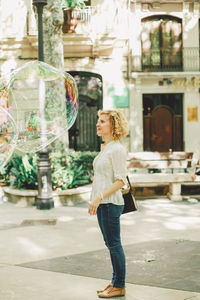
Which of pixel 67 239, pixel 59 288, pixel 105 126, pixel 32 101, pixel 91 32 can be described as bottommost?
pixel 67 239

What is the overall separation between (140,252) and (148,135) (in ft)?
52.2

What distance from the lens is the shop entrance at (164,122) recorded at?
22.1 metres

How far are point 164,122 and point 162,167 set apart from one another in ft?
33.2

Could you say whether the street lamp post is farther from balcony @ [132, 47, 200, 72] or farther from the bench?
balcony @ [132, 47, 200, 72]

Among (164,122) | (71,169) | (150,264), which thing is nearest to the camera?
(150,264)

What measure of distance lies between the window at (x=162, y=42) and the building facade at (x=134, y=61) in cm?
4

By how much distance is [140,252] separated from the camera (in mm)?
6367

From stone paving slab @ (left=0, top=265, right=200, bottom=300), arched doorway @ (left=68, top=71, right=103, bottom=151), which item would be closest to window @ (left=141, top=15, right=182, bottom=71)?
arched doorway @ (left=68, top=71, right=103, bottom=151)

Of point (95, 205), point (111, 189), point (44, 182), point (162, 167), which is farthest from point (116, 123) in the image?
point (162, 167)

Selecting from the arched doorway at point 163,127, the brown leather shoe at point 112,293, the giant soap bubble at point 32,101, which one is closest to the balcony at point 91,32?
the arched doorway at point 163,127

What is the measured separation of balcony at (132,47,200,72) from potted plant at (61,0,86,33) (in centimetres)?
312

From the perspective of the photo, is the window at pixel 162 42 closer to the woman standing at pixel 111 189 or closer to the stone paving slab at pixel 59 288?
the stone paving slab at pixel 59 288

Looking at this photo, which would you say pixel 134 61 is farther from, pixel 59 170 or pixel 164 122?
pixel 59 170

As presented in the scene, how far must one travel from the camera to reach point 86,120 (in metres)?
21.3
